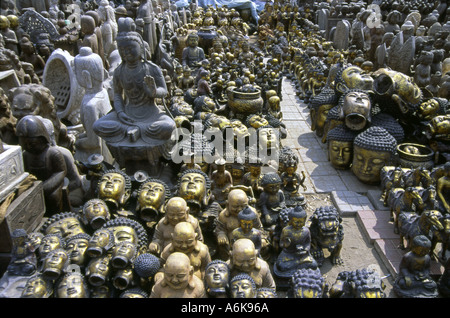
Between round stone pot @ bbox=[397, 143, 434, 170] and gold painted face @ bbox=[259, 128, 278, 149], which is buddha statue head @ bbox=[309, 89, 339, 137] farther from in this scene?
gold painted face @ bbox=[259, 128, 278, 149]

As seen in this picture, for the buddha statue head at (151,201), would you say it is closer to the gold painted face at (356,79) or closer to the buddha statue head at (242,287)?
the buddha statue head at (242,287)

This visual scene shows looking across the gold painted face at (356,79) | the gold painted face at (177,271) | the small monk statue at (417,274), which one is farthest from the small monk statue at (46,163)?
the gold painted face at (356,79)

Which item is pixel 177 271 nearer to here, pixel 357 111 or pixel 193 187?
pixel 193 187

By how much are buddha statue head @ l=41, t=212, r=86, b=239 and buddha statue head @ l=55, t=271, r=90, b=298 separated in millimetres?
966

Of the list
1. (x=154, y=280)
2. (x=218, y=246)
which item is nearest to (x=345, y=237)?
(x=218, y=246)

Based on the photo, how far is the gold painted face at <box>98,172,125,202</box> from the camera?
536 centimetres

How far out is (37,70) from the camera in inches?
455

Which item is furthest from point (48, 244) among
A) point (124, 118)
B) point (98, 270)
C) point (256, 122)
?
point (256, 122)

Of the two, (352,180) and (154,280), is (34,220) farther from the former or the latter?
(352,180)

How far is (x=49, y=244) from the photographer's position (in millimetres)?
4172

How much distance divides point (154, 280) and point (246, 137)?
356 centimetres

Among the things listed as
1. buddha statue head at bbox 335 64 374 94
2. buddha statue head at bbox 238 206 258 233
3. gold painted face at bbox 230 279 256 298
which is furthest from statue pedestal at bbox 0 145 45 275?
buddha statue head at bbox 335 64 374 94

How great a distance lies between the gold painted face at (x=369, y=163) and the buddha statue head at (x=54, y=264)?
5205 mm

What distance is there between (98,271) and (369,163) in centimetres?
499
